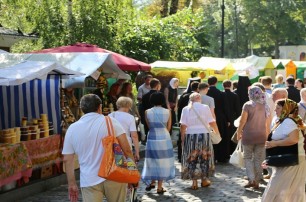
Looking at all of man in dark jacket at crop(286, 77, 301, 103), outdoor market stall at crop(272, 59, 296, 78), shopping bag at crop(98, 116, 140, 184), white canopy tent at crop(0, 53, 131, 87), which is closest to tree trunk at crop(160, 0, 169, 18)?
outdoor market stall at crop(272, 59, 296, 78)

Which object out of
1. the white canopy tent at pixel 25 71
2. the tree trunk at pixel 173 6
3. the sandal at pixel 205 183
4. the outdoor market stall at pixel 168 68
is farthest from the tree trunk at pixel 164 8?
the white canopy tent at pixel 25 71

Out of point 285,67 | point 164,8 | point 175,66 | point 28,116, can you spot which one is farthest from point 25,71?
point 164,8

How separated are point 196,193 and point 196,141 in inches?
35.2

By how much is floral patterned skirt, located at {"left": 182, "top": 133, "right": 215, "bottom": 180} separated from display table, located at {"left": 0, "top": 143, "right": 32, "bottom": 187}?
8.51 feet

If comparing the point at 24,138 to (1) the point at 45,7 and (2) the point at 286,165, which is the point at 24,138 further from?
(1) the point at 45,7

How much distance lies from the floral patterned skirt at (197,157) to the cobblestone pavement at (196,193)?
257mm

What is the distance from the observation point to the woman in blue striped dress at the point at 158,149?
35.8 feet

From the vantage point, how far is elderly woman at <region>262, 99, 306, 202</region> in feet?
26.9

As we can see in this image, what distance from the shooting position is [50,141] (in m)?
12.1

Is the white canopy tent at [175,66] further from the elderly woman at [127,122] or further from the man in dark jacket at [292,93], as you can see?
the elderly woman at [127,122]

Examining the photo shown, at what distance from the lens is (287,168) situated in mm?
8227

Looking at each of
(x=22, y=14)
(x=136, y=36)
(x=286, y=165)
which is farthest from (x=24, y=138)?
(x=136, y=36)

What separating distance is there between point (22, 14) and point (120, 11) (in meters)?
3.39

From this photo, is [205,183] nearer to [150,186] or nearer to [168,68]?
[150,186]
